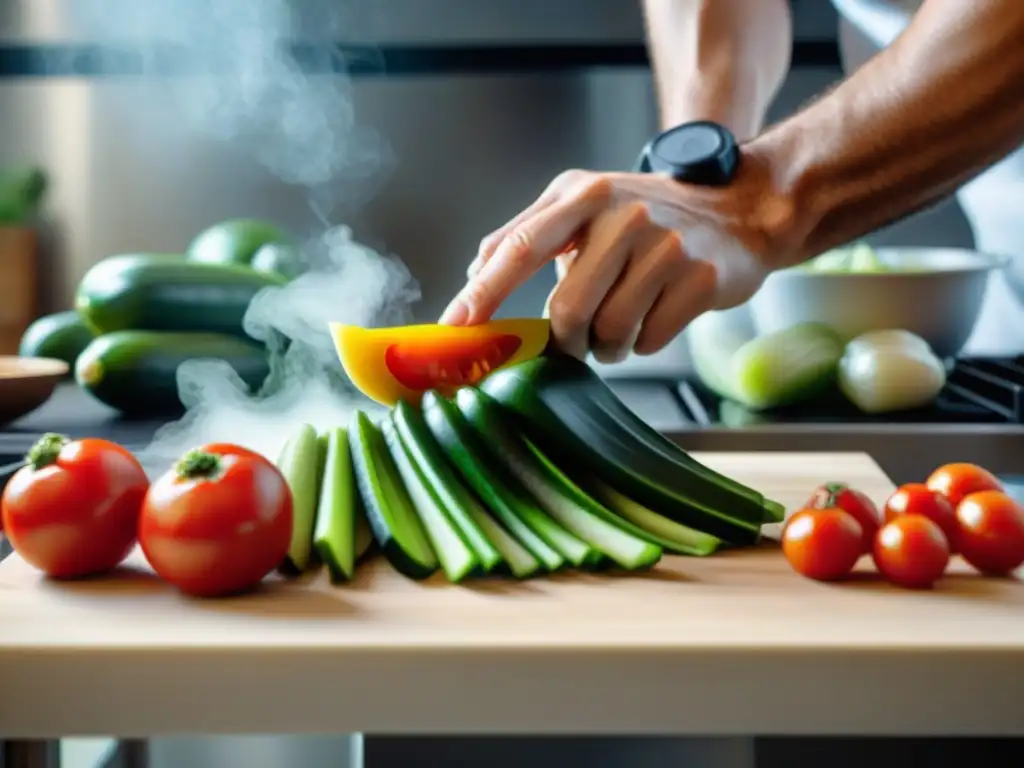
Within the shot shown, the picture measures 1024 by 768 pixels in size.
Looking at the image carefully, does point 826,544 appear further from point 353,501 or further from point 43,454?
point 43,454

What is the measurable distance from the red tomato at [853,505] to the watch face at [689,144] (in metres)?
0.40

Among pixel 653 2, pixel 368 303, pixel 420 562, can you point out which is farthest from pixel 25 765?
pixel 653 2

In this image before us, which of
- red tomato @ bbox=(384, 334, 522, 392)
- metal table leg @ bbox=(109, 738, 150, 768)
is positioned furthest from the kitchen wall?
red tomato @ bbox=(384, 334, 522, 392)

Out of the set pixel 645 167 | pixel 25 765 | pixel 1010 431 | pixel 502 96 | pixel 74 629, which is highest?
pixel 502 96

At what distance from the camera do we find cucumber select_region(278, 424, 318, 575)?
41.3 inches

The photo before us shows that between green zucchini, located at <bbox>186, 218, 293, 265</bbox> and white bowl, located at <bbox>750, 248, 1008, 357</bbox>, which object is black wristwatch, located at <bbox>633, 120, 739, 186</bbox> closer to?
white bowl, located at <bbox>750, 248, 1008, 357</bbox>

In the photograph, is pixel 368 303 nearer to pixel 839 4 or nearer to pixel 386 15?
pixel 386 15

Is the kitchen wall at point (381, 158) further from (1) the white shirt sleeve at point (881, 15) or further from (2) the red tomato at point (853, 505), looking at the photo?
(2) the red tomato at point (853, 505)

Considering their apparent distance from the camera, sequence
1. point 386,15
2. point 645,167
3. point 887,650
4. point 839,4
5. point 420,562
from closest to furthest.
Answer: point 887,650
point 420,562
point 645,167
point 839,4
point 386,15

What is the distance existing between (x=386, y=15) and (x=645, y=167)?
3.27 ft

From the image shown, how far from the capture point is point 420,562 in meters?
1.02

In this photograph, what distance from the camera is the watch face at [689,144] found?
1.27 meters

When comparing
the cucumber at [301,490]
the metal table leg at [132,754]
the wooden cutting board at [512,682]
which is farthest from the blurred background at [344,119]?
the wooden cutting board at [512,682]

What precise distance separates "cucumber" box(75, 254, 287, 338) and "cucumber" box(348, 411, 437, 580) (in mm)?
663
